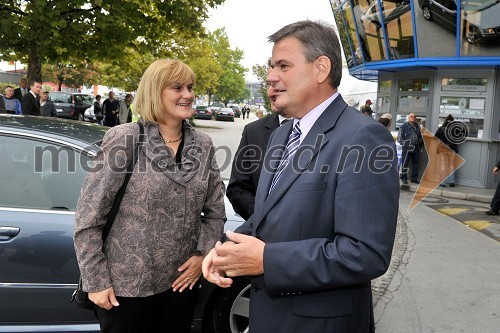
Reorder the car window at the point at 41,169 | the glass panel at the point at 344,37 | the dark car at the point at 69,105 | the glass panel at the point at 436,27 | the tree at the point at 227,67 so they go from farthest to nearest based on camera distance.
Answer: the tree at the point at 227,67
the dark car at the point at 69,105
the glass panel at the point at 344,37
the glass panel at the point at 436,27
the car window at the point at 41,169

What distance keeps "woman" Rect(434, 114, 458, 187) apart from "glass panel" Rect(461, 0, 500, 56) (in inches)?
67.6

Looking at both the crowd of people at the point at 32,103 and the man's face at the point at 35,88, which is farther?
the man's face at the point at 35,88

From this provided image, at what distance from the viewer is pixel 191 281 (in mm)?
2381

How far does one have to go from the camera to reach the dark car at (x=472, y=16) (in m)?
10.9

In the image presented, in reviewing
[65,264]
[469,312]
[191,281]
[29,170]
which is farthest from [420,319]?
[29,170]

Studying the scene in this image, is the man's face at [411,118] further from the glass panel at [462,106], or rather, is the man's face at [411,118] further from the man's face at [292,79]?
the man's face at [292,79]

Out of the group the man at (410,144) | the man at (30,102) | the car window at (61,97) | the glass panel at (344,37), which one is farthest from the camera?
the car window at (61,97)

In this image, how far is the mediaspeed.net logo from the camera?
37.9 feet

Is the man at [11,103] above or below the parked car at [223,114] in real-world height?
above

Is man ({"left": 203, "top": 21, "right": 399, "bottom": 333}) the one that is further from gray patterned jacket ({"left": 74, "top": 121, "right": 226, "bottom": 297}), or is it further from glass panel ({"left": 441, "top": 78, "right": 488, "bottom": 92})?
glass panel ({"left": 441, "top": 78, "right": 488, "bottom": 92})

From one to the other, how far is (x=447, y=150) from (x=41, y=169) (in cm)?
1081

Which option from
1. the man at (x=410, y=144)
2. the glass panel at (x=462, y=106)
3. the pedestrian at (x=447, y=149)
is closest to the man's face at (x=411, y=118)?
the man at (x=410, y=144)

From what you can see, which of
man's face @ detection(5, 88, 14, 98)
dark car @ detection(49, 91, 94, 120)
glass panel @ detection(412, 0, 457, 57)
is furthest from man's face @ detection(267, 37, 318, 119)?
dark car @ detection(49, 91, 94, 120)

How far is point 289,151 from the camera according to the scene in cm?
175
